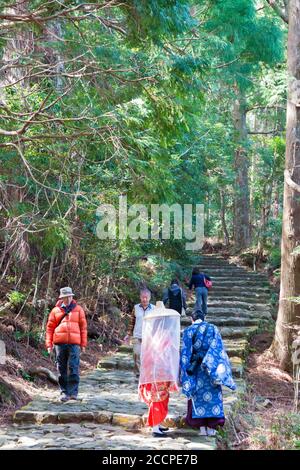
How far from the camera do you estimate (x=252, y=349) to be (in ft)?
47.1

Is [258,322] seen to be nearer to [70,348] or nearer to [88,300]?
[88,300]

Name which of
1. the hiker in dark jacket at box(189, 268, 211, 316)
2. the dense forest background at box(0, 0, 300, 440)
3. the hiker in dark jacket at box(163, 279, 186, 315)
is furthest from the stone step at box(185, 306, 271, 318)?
the hiker in dark jacket at box(163, 279, 186, 315)

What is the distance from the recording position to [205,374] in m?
7.51

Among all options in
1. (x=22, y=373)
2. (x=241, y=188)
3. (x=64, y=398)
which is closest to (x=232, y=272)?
(x=241, y=188)

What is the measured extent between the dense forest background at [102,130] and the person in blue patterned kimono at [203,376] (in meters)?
2.39

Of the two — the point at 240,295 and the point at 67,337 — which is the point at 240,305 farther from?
the point at 67,337

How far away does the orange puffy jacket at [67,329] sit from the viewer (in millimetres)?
8984

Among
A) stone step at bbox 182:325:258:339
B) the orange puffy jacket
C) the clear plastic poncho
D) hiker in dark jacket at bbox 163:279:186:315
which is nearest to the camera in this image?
the clear plastic poncho

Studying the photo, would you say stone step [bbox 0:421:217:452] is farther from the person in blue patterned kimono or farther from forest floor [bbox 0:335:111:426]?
forest floor [bbox 0:335:111:426]

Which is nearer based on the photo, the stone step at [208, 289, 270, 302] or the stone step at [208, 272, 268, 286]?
the stone step at [208, 289, 270, 302]

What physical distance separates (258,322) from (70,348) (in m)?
8.25

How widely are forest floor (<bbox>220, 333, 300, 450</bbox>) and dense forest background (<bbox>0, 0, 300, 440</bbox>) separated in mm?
1826

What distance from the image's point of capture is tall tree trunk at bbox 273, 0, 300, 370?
1245 centimetres

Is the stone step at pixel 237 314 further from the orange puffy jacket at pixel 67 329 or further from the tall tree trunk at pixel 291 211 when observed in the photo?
the orange puffy jacket at pixel 67 329
